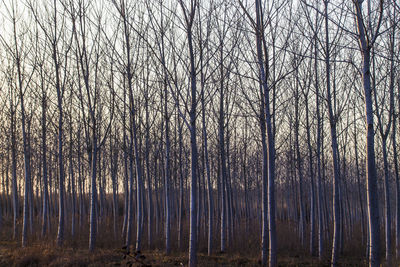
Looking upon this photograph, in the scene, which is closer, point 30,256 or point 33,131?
point 30,256

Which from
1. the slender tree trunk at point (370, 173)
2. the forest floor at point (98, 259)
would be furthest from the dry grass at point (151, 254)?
the slender tree trunk at point (370, 173)

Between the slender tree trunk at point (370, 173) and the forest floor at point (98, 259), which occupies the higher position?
the slender tree trunk at point (370, 173)

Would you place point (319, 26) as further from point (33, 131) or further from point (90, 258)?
point (33, 131)

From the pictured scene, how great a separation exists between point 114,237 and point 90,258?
398cm

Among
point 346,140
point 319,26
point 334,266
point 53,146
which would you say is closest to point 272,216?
point 334,266

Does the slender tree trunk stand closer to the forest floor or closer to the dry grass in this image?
the dry grass

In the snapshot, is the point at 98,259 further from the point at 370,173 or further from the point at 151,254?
the point at 370,173

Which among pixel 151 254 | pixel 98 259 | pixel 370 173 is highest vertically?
pixel 370 173

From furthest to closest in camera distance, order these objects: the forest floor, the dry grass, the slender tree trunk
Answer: the dry grass, the forest floor, the slender tree trunk

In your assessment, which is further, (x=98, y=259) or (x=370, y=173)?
(x=98, y=259)

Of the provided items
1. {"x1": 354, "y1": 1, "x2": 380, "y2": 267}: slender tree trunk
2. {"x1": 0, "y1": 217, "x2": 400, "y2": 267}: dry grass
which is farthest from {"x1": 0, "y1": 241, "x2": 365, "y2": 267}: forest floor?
{"x1": 354, "y1": 1, "x2": 380, "y2": 267}: slender tree trunk

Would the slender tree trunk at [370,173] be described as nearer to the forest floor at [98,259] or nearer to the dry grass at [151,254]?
the dry grass at [151,254]

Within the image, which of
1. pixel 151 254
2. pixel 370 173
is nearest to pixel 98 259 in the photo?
pixel 151 254

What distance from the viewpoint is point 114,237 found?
10.9 m
